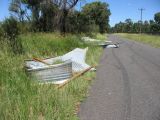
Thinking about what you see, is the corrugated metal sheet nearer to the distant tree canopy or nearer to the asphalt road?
the asphalt road

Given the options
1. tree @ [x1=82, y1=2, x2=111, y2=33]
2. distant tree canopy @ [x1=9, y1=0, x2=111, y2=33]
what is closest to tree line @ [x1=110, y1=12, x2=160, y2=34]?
tree @ [x1=82, y1=2, x2=111, y2=33]

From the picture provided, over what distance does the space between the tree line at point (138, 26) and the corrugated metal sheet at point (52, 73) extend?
105 m

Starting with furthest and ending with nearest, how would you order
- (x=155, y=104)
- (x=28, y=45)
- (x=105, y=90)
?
(x=28, y=45) < (x=105, y=90) < (x=155, y=104)

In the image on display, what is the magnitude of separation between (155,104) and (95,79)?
3.22 metres

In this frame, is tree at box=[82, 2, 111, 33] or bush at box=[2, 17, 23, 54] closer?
bush at box=[2, 17, 23, 54]

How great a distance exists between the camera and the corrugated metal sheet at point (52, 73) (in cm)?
785

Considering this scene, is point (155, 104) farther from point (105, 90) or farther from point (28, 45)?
point (28, 45)

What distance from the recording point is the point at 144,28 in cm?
14175

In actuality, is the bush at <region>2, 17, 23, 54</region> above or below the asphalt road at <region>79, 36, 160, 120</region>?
above

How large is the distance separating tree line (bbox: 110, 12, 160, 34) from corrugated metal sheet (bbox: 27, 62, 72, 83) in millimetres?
104786

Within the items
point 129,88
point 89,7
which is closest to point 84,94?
point 129,88

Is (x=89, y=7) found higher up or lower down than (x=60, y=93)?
higher up

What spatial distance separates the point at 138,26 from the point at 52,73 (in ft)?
459

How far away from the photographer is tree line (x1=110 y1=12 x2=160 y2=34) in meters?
129
